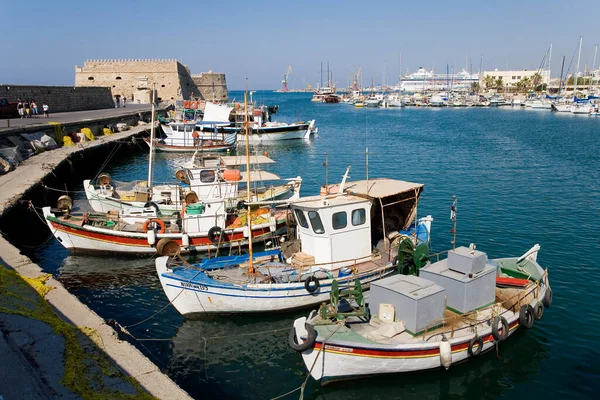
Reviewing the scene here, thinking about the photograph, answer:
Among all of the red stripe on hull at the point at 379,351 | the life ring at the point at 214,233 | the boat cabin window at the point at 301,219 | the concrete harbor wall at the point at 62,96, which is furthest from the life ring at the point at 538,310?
the concrete harbor wall at the point at 62,96

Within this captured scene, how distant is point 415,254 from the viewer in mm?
13156

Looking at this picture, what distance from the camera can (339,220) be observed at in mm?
13273

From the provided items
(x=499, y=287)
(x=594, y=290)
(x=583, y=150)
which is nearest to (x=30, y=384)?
(x=499, y=287)

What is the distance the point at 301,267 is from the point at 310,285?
0.88m

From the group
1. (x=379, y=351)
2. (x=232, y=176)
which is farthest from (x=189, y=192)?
(x=379, y=351)

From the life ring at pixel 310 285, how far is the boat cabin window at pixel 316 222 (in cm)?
139

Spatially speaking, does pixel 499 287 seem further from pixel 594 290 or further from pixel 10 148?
pixel 10 148

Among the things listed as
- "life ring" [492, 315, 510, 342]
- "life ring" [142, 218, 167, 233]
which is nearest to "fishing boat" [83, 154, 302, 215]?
"life ring" [142, 218, 167, 233]

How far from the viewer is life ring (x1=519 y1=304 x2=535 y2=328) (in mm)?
11353

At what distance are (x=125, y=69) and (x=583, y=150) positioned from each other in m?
70.2

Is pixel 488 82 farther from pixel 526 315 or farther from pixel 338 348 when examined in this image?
pixel 338 348

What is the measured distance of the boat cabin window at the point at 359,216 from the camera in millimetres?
13461

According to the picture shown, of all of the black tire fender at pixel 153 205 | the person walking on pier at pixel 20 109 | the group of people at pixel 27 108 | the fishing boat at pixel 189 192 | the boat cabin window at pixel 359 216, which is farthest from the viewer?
the group of people at pixel 27 108

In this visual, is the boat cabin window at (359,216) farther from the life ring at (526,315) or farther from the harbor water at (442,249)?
the life ring at (526,315)
